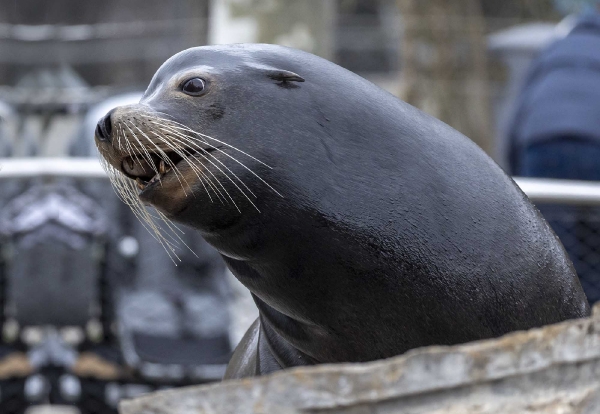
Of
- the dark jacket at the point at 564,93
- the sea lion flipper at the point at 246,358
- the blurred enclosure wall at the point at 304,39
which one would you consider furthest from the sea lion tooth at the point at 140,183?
the blurred enclosure wall at the point at 304,39

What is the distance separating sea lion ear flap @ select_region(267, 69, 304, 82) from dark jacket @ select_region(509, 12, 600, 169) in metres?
2.99

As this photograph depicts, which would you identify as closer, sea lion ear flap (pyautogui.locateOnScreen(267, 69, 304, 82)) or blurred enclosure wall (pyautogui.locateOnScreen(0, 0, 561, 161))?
sea lion ear flap (pyautogui.locateOnScreen(267, 69, 304, 82))

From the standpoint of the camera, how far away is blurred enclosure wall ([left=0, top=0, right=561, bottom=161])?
247 inches

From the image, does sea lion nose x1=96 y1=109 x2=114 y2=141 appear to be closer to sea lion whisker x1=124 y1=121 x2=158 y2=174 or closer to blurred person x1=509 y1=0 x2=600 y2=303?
sea lion whisker x1=124 y1=121 x2=158 y2=174

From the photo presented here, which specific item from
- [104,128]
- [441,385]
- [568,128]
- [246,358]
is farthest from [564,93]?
[441,385]

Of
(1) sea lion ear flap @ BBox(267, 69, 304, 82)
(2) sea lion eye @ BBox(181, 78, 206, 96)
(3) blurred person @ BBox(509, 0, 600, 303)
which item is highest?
(1) sea lion ear flap @ BBox(267, 69, 304, 82)

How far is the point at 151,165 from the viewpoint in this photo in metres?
2.11

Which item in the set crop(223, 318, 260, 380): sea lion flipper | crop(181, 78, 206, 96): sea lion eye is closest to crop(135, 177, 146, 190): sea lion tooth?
crop(181, 78, 206, 96): sea lion eye

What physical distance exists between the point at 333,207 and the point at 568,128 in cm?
307

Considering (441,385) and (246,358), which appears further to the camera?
(246,358)

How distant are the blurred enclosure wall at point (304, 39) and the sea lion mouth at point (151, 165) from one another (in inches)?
161

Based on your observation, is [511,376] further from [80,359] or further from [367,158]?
[80,359]

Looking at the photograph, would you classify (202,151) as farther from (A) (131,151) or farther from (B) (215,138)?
(A) (131,151)

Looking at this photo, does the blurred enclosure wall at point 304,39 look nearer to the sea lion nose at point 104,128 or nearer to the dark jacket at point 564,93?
the dark jacket at point 564,93
